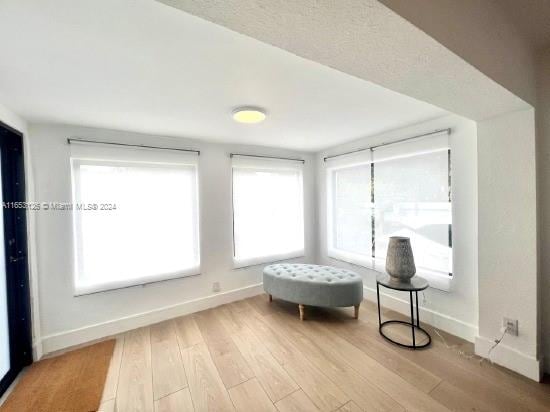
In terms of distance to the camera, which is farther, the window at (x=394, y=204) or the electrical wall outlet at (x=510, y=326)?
the window at (x=394, y=204)

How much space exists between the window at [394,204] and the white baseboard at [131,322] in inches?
65.5

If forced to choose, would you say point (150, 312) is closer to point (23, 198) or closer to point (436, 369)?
point (23, 198)

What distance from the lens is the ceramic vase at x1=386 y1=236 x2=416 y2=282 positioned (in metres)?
2.10

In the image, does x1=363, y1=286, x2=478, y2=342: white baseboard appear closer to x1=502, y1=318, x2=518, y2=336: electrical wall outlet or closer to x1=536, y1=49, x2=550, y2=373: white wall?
x1=502, y1=318, x2=518, y2=336: electrical wall outlet

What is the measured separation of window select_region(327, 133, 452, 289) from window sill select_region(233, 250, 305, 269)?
1.85 ft

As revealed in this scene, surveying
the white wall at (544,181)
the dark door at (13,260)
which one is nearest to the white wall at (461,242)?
the white wall at (544,181)

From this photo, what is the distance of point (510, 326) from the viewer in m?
1.72

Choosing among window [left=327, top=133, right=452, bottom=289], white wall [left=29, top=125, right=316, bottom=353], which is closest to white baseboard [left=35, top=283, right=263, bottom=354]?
white wall [left=29, top=125, right=316, bottom=353]

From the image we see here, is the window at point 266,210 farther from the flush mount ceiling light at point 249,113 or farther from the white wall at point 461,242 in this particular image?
the white wall at point 461,242

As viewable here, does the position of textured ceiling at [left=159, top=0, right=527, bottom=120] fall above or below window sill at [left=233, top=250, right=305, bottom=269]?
above

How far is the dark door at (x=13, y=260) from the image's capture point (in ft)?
6.05

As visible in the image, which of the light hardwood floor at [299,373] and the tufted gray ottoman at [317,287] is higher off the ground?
the tufted gray ottoman at [317,287]

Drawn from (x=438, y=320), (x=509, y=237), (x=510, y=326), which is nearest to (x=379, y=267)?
(x=438, y=320)
